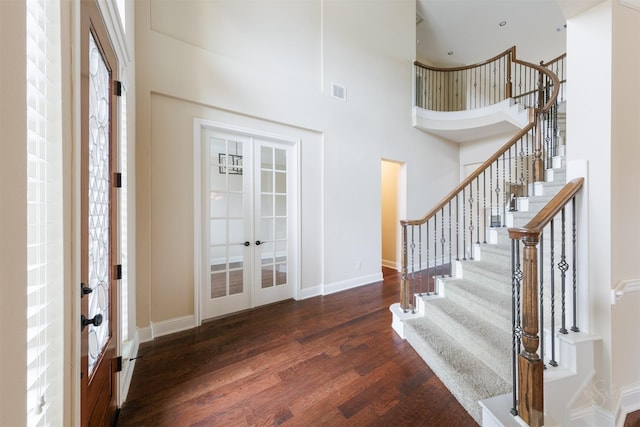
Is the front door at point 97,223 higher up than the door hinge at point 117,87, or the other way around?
the door hinge at point 117,87

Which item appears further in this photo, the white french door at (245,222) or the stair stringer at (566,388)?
the white french door at (245,222)

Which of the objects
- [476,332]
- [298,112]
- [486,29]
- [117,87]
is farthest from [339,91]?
[486,29]

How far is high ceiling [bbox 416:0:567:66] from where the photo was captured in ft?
16.4

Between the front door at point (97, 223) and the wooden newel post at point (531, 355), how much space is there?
211cm

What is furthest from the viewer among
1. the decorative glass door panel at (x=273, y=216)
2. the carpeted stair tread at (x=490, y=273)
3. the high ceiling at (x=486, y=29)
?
the high ceiling at (x=486, y=29)

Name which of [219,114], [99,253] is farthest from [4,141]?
[219,114]

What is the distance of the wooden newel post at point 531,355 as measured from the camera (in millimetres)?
1305

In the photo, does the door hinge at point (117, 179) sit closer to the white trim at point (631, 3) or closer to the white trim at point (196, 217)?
the white trim at point (196, 217)

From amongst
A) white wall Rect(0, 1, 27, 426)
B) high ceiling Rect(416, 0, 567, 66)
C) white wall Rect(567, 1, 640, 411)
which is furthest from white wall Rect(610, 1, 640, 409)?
high ceiling Rect(416, 0, 567, 66)

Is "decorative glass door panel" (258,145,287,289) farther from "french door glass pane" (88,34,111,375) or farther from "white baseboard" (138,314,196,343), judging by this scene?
"french door glass pane" (88,34,111,375)

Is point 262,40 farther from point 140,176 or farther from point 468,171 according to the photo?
point 468,171

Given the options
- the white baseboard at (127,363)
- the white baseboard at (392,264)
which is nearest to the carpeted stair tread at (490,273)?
the white baseboard at (392,264)

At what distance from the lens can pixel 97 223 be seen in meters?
1.38

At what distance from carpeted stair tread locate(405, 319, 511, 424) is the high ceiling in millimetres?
6276
